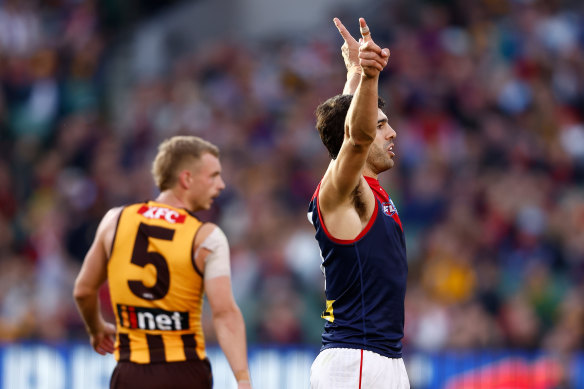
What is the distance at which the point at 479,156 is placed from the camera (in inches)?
520

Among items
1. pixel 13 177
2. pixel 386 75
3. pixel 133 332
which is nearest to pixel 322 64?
pixel 386 75

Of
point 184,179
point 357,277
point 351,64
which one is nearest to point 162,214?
point 184,179

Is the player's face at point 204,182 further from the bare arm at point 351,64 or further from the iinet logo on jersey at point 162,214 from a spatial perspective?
the bare arm at point 351,64

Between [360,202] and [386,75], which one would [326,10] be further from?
[360,202]

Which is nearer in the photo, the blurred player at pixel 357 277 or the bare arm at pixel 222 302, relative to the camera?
the blurred player at pixel 357 277

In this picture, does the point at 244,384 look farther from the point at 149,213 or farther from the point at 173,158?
the point at 173,158

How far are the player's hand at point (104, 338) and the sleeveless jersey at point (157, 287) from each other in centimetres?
46

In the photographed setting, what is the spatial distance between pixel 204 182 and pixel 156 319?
35.3 inches

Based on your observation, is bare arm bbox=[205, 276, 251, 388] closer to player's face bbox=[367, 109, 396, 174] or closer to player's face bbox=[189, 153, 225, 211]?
player's face bbox=[189, 153, 225, 211]

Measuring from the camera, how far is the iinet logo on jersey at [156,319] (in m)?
5.65

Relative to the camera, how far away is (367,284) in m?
4.76

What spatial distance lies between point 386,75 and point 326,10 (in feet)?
11.0

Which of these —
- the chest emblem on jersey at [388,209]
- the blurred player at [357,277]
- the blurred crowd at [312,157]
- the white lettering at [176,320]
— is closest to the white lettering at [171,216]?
the white lettering at [176,320]

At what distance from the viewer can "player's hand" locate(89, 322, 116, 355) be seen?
20.3ft
